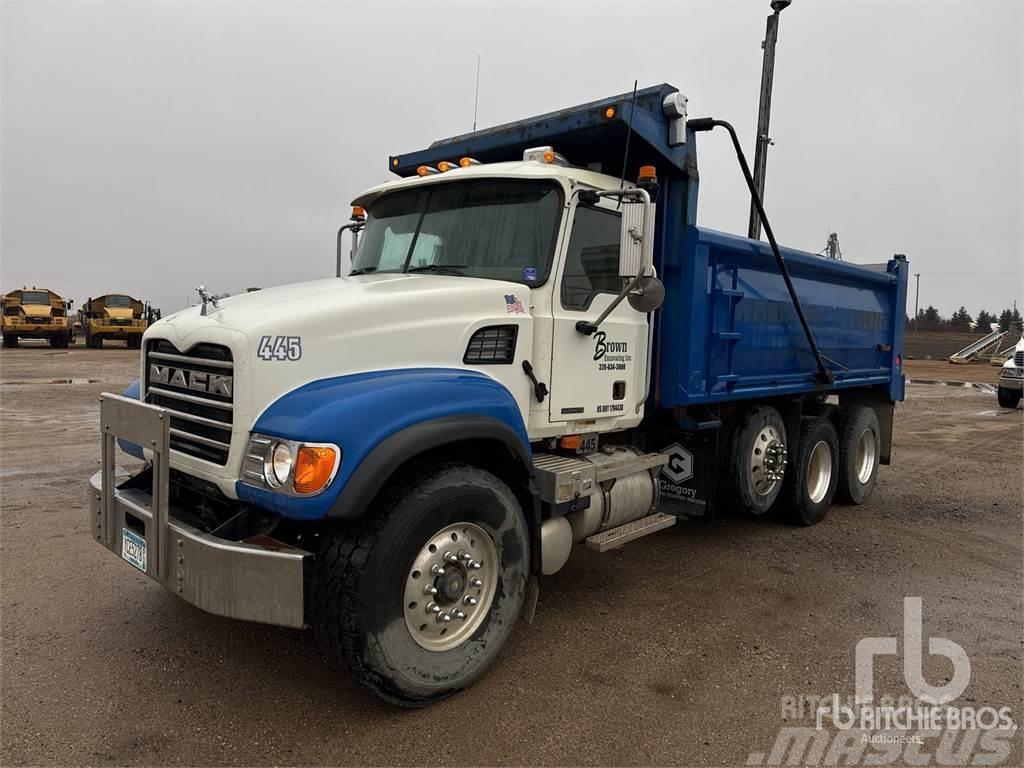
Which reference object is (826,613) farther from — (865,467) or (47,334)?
(47,334)

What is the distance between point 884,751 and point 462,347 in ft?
8.74

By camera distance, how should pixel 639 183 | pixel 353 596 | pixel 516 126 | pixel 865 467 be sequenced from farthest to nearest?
pixel 865 467
pixel 516 126
pixel 639 183
pixel 353 596

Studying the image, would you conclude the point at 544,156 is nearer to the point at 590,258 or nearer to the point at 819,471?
the point at 590,258

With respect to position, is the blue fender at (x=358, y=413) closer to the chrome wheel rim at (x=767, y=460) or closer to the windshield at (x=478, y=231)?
the windshield at (x=478, y=231)

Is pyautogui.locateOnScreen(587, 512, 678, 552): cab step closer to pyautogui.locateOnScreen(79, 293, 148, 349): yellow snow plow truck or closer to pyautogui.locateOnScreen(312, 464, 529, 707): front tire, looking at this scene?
pyautogui.locateOnScreen(312, 464, 529, 707): front tire

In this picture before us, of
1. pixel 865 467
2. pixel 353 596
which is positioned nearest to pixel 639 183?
pixel 353 596

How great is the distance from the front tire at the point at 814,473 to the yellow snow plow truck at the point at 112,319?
106 ft

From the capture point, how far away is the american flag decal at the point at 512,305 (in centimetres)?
374

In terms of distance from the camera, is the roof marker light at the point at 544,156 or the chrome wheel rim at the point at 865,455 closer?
the roof marker light at the point at 544,156

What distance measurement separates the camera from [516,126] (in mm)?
4844

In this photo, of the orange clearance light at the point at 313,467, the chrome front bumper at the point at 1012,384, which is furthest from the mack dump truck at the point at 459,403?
the chrome front bumper at the point at 1012,384

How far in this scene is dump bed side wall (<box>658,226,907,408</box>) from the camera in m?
4.90

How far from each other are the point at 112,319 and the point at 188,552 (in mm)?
33985

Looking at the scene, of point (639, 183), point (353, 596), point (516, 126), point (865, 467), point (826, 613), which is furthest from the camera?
point (865, 467)
